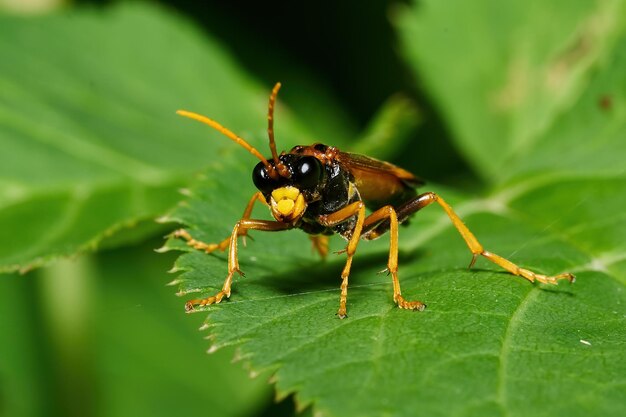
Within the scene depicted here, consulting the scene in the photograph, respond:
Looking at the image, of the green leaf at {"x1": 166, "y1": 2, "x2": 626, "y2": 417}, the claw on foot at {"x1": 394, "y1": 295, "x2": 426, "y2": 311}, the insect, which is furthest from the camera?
the insect

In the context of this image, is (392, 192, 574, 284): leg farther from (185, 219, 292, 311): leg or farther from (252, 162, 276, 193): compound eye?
(252, 162, 276, 193): compound eye

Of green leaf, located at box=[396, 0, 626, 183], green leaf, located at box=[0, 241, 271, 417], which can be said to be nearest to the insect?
green leaf, located at box=[396, 0, 626, 183]

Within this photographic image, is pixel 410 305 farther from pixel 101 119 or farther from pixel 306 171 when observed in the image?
pixel 101 119

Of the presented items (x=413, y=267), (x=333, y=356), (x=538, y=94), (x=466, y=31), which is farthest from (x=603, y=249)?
(x=466, y=31)

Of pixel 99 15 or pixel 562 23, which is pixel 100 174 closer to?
pixel 99 15

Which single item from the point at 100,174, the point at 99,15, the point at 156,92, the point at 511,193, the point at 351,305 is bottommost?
the point at 351,305

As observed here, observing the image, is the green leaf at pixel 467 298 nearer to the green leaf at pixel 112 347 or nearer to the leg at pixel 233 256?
the leg at pixel 233 256

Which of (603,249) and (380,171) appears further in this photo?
(380,171)

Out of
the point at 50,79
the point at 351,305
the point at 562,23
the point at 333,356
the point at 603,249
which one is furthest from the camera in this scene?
the point at 562,23
